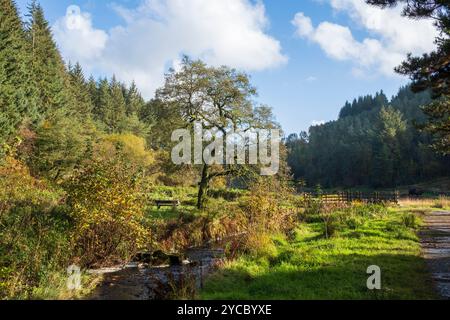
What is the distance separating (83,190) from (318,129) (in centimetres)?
15166

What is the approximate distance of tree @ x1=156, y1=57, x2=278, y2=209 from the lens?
24859mm

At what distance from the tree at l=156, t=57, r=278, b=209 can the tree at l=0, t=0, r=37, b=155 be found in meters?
14.9

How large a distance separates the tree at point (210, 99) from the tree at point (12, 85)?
1489 cm

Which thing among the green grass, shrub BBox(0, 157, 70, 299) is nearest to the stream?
the green grass

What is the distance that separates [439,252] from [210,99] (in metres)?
16.7

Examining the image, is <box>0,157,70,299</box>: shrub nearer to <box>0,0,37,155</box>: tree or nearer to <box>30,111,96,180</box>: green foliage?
<box>30,111,96,180</box>: green foliage

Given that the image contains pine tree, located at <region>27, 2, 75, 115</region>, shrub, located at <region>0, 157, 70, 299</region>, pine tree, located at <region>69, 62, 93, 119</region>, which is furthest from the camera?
pine tree, located at <region>69, 62, 93, 119</region>

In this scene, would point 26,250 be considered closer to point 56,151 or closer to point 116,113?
point 56,151

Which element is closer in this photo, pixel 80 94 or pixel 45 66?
pixel 45 66

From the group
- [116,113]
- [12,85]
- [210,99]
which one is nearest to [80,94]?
[116,113]

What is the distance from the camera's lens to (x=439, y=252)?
464 inches

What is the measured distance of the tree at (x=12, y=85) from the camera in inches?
1268
